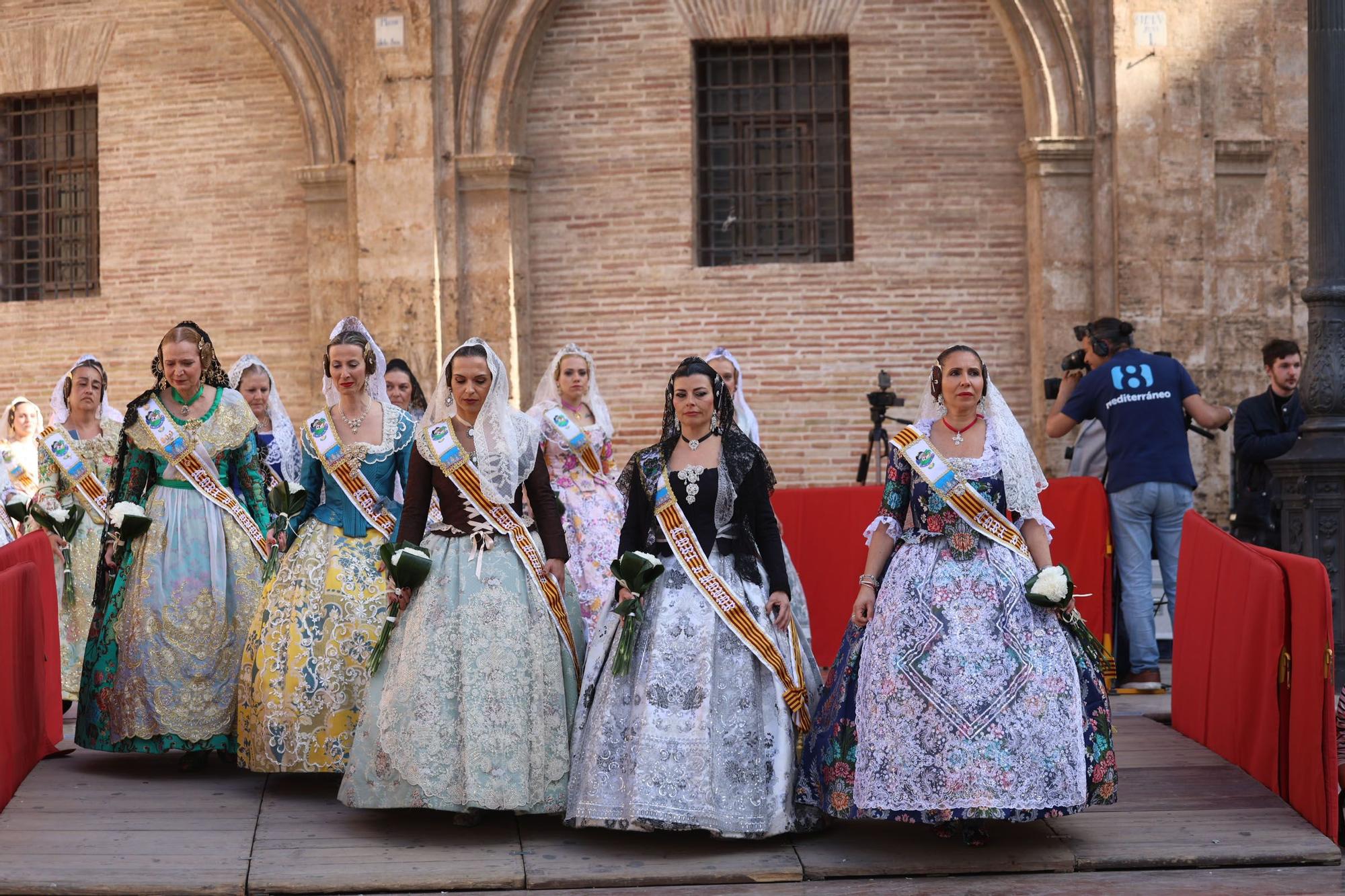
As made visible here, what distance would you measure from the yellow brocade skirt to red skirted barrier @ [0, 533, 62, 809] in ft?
2.79

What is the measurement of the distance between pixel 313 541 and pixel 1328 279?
4053 mm

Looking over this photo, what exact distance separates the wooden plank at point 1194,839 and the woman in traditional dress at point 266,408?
4551 mm

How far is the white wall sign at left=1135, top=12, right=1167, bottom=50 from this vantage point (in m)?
13.1

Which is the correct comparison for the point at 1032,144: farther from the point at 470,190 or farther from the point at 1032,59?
the point at 470,190

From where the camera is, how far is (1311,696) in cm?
585

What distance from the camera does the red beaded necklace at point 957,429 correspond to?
19.5 ft

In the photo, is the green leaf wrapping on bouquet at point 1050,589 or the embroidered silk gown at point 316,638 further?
the embroidered silk gown at point 316,638

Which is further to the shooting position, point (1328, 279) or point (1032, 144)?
point (1032, 144)

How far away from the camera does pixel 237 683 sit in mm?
6754

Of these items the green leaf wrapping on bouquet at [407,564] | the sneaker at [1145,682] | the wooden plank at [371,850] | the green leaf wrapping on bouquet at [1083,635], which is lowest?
the wooden plank at [371,850]

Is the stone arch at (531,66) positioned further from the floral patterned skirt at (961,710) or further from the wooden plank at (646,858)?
the wooden plank at (646,858)

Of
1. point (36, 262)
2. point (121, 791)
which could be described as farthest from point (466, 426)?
point (36, 262)

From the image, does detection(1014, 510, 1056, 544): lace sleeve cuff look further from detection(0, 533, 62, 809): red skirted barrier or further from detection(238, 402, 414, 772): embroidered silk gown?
detection(0, 533, 62, 809): red skirted barrier

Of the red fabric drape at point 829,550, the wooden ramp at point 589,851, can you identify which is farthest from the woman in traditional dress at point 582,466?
the wooden ramp at point 589,851
